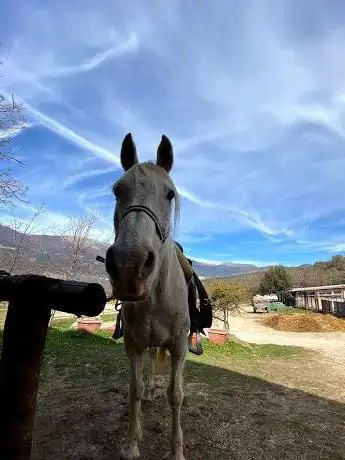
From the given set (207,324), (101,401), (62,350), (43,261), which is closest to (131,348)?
(207,324)

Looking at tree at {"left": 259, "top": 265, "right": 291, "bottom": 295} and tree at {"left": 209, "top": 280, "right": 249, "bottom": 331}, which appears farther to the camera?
tree at {"left": 259, "top": 265, "right": 291, "bottom": 295}

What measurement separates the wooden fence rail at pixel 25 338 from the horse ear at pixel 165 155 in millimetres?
1292

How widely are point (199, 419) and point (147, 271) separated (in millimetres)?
2955

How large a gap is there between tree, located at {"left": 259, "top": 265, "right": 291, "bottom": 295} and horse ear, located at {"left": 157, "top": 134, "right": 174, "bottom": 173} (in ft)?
132

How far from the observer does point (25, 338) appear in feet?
5.98

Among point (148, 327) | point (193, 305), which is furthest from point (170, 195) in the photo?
point (193, 305)

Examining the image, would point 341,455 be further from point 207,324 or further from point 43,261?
point 43,261

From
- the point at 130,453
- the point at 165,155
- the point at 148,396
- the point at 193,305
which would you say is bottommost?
the point at 130,453

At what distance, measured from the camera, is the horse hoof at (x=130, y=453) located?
2971mm

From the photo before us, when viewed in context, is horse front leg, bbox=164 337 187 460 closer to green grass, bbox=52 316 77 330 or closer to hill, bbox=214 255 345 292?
green grass, bbox=52 316 77 330

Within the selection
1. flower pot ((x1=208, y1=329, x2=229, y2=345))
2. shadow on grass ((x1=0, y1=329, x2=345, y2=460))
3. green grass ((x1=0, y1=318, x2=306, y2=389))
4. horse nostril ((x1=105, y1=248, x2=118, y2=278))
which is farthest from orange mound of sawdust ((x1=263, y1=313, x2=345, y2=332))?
horse nostril ((x1=105, y1=248, x2=118, y2=278))

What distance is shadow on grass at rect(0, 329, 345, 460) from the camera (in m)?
3.26

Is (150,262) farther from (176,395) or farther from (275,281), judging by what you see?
(275,281)

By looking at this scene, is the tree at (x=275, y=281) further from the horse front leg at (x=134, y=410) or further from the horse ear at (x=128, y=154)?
the horse ear at (x=128, y=154)
